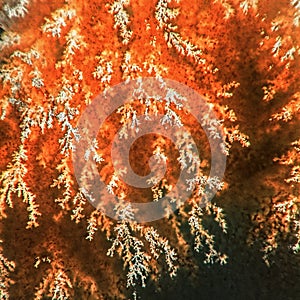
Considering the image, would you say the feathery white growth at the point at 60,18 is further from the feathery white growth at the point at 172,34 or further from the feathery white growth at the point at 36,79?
the feathery white growth at the point at 172,34

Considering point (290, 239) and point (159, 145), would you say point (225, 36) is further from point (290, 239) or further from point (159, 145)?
point (290, 239)

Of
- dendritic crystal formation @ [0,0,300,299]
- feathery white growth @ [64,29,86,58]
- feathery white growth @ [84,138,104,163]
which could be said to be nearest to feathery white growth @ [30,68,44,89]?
dendritic crystal formation @ [0,0,300,299]

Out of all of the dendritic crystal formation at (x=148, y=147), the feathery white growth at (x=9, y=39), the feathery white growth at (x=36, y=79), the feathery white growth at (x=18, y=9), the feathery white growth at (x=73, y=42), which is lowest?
the dendritic crystal formation at (x=148, y=147)

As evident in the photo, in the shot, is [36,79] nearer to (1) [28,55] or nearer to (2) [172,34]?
(1) [28,55]

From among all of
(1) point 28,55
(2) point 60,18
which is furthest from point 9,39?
(2) point 60,18

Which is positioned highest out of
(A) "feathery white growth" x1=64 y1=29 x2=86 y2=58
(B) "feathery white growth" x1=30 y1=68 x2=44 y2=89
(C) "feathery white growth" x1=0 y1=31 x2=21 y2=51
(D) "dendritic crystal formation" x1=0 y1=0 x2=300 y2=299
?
(C) "feathery white growth" x1=0 y1=31 x2=21 y2=51

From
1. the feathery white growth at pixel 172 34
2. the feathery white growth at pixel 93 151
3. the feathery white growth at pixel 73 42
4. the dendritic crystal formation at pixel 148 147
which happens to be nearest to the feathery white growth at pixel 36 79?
the dendritic crystal formation at pixel 148 147

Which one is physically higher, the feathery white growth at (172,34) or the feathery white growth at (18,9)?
the feathery white growth at (18,9)

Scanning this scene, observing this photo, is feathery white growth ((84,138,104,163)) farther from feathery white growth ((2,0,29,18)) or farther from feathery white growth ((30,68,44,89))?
feathery white growth ((2,0,29,18))
